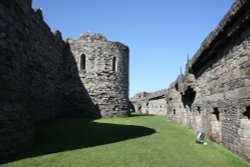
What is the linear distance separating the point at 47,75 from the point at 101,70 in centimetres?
471

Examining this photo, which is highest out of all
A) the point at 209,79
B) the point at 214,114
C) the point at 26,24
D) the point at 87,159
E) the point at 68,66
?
the point at 68,66

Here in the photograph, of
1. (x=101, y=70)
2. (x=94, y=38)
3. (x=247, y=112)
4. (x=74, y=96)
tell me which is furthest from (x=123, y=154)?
(x=94, y=38)

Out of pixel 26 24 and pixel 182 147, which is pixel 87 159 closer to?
pixel 182 147

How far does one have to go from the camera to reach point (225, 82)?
629 centimetres

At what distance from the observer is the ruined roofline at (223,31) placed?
4.96 m

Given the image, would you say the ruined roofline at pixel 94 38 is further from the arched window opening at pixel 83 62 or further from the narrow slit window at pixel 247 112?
the narrow slit window at pixel 247 112

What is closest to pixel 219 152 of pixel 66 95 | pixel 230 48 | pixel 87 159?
pixel 230 48

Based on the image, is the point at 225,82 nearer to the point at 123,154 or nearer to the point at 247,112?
the point at 247,112

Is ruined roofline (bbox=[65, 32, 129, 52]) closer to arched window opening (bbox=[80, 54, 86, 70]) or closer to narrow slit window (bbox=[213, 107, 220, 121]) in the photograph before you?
arched window opening (bbox=[80, 54, 86, 70])

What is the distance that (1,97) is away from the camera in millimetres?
4812

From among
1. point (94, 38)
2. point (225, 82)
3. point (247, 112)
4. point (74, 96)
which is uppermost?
point (94, 38)

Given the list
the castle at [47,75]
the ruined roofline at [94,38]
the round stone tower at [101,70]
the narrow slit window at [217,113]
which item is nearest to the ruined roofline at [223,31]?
the narrow slit window at [217,113]

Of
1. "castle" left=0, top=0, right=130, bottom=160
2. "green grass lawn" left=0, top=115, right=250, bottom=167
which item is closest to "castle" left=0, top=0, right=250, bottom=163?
"castle" left=0, top=0, right=130, bottom=160

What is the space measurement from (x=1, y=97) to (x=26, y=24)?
2317 millimetres
